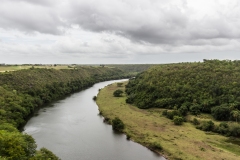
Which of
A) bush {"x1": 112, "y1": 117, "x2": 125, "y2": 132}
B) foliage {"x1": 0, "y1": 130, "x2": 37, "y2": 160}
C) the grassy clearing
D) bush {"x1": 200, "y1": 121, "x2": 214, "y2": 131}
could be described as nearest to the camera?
foliage {"x1": 0, "y1": 130, "x2": 37, "y2": 160}

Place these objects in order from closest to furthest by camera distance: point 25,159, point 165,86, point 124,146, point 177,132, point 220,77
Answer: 1. point 25,159
2. point 124,146
3. point 177,132
4. point 220,77
5. point 165,86

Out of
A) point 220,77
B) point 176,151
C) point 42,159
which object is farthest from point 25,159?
point 220,77

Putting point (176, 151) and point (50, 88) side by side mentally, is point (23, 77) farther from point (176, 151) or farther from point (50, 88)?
point (176, 151)

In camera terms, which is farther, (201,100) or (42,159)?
(201,100)

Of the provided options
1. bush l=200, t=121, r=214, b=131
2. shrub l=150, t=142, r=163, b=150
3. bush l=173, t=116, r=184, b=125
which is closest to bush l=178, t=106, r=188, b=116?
bush l=173, t=116, r=184, b=125

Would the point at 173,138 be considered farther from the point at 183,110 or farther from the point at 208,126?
the point at 183,110

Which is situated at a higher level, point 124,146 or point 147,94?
point 147,94

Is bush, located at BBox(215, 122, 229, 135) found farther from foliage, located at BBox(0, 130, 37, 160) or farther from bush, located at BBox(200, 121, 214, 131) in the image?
foliage, located at BBox(0, 130, 37, 160)

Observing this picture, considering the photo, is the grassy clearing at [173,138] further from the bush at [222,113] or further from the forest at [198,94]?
the bush at [222,113]
